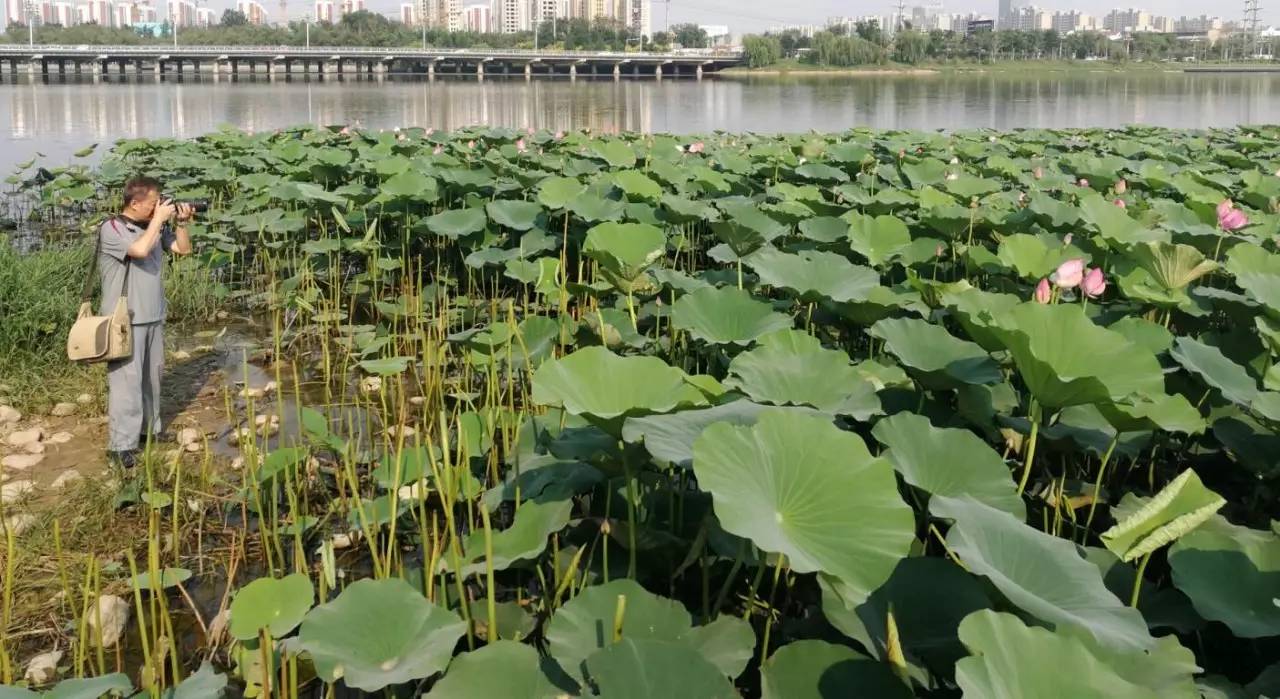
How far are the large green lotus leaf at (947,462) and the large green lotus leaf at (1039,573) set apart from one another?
9.5 inches

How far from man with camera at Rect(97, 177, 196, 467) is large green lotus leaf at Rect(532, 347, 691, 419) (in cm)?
210

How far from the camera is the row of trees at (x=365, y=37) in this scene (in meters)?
89.1

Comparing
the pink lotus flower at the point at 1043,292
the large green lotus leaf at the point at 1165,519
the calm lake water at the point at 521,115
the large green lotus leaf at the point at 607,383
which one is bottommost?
the large green lotus leaf at the point at 1165,519

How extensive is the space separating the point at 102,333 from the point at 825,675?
2.83m

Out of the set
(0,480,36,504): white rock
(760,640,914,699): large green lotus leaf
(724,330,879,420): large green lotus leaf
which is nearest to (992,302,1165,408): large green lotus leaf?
(724,330,879,420): large green lotus leaf

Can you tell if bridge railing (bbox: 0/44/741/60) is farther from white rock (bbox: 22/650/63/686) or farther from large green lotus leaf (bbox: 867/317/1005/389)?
large green lotus leaf (bbox: 867/317/1005/389)

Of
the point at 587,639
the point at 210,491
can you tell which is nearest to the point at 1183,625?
the point at 587,639

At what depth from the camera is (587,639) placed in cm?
161

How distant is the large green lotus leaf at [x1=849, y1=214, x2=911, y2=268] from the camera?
148 inches

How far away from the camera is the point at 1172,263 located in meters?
2.97

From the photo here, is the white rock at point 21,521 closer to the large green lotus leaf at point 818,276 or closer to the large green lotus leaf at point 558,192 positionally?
the large green lotus leaf at point 818,276

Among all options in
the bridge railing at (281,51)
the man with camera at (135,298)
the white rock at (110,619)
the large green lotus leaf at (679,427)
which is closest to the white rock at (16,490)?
the man with camera at (135,298)

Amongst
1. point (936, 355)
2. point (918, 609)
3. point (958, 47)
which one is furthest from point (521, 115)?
point (958, 47)

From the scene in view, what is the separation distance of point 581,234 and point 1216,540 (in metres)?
3.55
